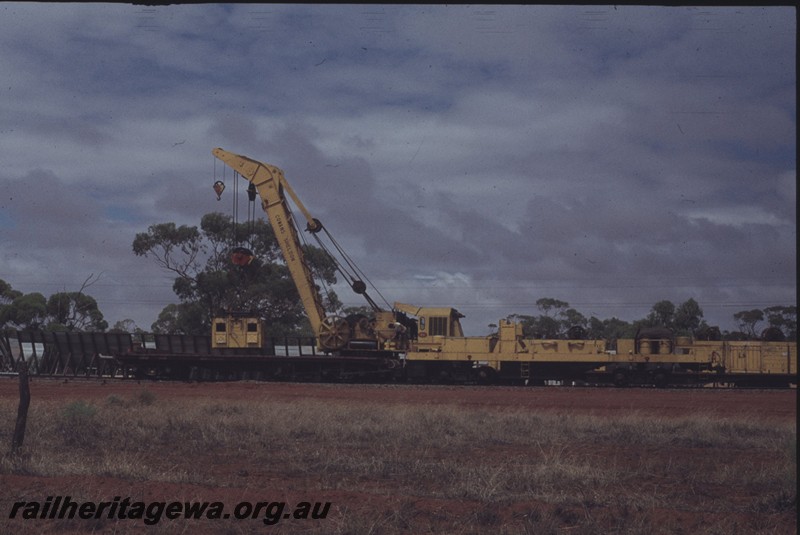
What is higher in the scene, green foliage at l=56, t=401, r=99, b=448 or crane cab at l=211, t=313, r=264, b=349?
crane cab at l=211, t=313, r=264, b=349

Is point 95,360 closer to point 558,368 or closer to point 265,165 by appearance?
point 265,165

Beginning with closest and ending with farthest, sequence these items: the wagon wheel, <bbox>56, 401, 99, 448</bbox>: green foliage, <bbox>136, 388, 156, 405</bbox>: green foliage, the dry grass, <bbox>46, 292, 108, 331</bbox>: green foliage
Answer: the dry grass
<bbox>56, 401, 99, 448</bbox>: green foliage
<bbox>136, 388, 156, 405</bbox>: green foliage
the wagon wheel
<bbox>46, 292, 108, 331</bbox>: green foliage

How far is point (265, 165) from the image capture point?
3947 centimetres

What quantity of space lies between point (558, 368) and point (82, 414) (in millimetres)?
24101

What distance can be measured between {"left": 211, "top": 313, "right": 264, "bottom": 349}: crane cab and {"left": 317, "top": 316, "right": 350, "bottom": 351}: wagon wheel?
11.2 ft

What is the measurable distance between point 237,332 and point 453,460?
2735 centimetres

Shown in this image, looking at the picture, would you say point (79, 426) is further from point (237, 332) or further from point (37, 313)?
point (37, 313)

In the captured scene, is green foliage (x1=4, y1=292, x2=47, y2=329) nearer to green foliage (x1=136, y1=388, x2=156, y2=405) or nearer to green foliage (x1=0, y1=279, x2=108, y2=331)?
green foliage (x1=0, y1=279, x2=108, y2=331)

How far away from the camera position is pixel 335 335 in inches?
1490

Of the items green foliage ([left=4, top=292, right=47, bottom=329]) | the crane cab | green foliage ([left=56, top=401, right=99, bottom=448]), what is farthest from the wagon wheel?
green foliage ([left=4, top=292, right=47, bottom=329])

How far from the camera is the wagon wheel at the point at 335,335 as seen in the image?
124 feet

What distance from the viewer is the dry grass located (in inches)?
378

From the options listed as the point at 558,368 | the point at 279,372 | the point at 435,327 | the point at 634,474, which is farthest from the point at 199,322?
the point at 634,474

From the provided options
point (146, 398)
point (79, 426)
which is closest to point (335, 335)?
point (146, 398)
